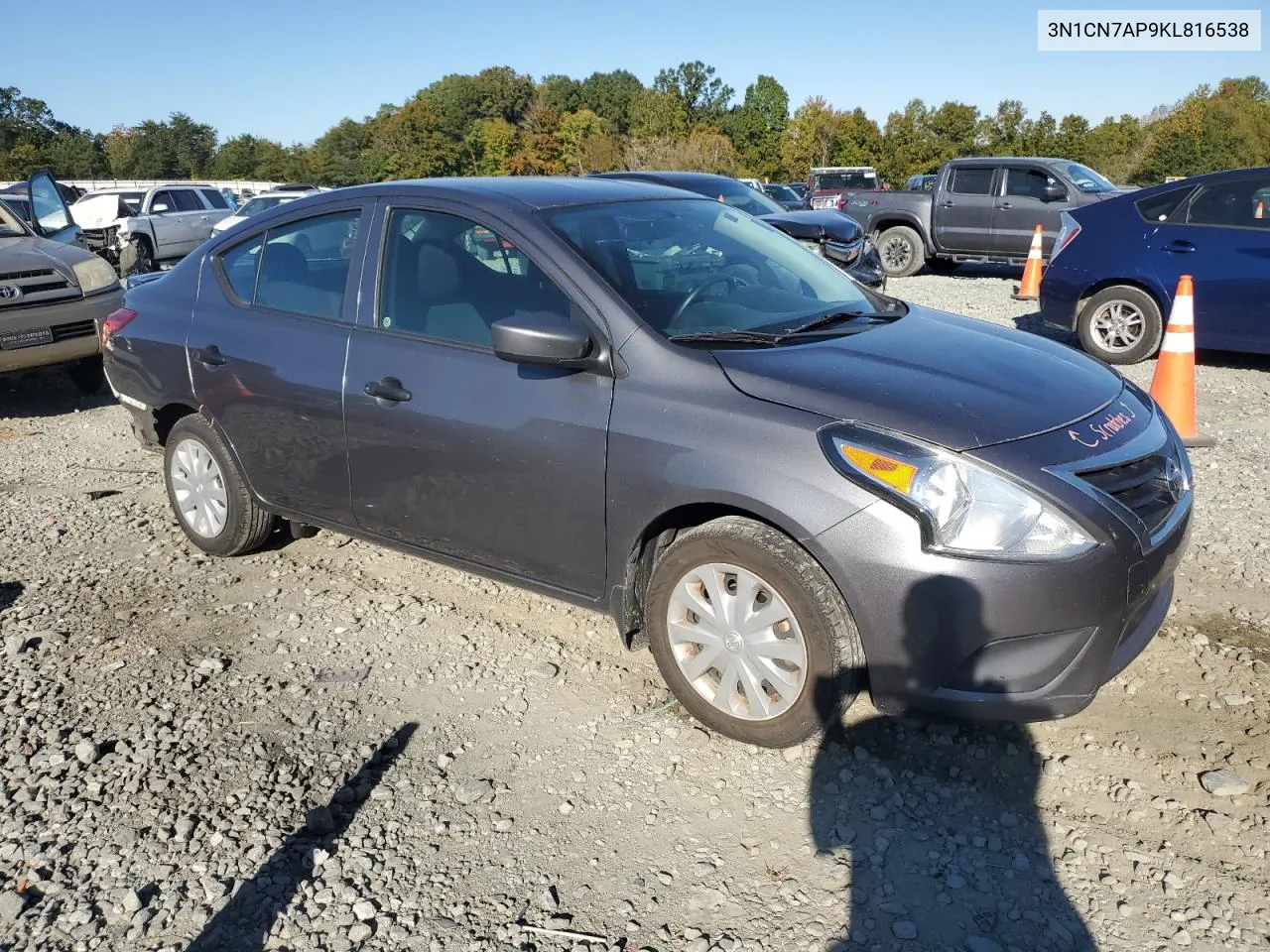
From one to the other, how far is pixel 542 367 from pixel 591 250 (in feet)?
1.55

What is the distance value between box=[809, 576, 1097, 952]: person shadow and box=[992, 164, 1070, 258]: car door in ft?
41.2

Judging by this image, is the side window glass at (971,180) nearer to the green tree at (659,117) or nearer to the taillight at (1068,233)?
the taillight at (1068,233)

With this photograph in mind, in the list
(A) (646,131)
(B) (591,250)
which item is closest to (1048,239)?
(B) (591,250)

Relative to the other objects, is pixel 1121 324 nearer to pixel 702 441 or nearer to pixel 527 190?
pixel 527 190

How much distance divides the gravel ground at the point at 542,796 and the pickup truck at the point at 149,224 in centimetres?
1694

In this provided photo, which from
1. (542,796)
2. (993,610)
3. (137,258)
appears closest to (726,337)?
(993,610)

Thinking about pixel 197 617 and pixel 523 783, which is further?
pixel 197 617

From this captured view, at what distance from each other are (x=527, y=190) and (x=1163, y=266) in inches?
244

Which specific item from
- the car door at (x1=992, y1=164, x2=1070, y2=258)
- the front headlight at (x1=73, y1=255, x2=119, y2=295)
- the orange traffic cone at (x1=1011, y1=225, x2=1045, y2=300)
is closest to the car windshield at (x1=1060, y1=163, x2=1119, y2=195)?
the car door at (x1=992, y1=164, x2=1070, y2=258)

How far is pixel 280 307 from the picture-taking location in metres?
4.10

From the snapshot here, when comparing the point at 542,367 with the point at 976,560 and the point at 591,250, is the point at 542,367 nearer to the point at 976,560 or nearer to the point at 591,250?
the point at 591,250

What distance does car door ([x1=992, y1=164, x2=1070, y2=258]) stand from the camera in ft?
45.8

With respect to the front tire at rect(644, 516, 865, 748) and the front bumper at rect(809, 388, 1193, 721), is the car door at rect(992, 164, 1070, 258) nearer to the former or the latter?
the front bumper at rect(809, 388, 1193, 721)

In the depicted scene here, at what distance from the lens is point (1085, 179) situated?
1416 centimetres
